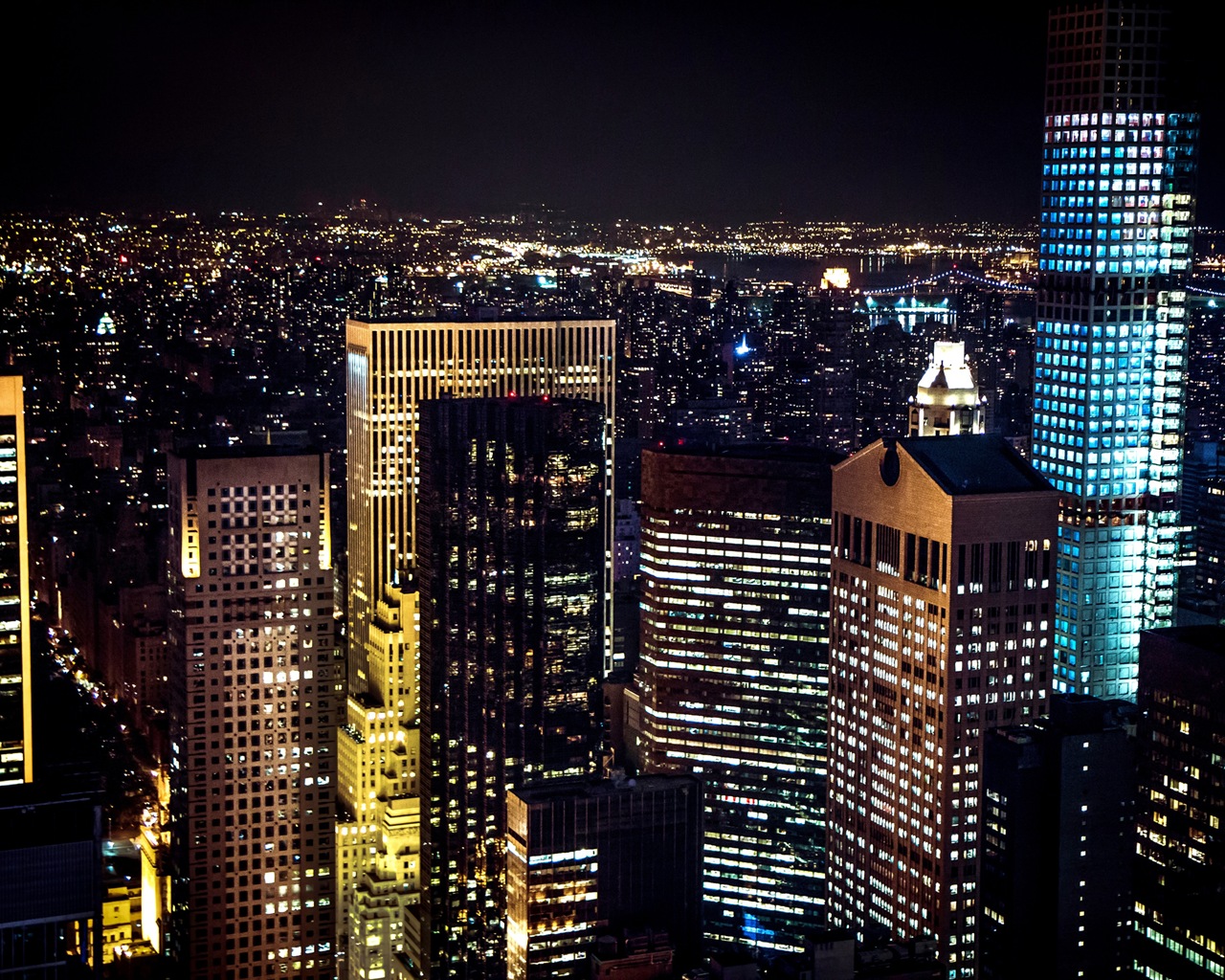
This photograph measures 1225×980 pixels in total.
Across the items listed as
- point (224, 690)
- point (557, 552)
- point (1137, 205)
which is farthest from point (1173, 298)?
point (224, 690)

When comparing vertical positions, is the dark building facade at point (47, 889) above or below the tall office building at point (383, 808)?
above

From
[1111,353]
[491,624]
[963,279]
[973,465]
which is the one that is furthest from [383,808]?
[963,279]

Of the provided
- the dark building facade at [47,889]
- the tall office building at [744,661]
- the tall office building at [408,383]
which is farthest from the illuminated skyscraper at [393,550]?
the dark building facade at [47,889]

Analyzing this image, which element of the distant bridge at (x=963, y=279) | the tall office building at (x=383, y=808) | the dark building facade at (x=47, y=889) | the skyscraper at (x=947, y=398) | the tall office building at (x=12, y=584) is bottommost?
the tall office building at (x=383, y=808)

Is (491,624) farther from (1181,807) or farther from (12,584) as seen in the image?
(1181,807)

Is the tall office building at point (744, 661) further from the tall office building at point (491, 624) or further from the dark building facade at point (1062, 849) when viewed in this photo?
the dark building facade at point (1062, 849)

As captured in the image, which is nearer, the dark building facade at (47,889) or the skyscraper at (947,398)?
the dark building facade at (47,889)

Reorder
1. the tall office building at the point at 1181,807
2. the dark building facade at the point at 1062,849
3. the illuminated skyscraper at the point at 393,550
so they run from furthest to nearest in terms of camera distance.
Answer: the illuminated skyscraper at the point at 393,550
the tall office building at the point at 1181,807
the dark building facade at the point at 1062,849
